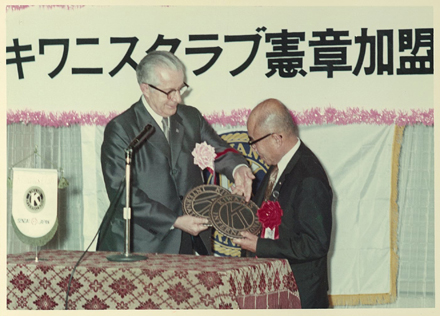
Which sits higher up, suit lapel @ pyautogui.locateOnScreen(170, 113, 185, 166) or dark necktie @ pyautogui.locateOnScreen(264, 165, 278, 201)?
suit lapel @ pyautogui.locateOnScreen(170, 113, 185, 166)

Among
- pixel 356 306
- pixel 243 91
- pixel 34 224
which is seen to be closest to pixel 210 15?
pixel 243 91

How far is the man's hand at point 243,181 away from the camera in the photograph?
4586 millimetres

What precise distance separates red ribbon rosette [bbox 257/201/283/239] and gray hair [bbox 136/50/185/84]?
120cm

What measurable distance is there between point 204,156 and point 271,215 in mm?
773

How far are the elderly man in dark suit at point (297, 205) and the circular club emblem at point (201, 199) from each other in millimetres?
298

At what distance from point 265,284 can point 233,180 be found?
4.18ft

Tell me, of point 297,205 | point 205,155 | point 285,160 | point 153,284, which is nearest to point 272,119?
point 285,160

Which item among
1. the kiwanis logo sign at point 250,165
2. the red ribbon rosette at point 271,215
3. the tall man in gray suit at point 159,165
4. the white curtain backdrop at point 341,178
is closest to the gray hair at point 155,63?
the tall man in gray suit at point 159,165

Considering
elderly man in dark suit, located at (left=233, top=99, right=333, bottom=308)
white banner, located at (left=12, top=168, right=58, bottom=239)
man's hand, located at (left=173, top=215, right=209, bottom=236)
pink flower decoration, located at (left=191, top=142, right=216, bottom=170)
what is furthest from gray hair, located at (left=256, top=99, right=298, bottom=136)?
white banner, located at (left=12, top=168, right=58, bottom=239)

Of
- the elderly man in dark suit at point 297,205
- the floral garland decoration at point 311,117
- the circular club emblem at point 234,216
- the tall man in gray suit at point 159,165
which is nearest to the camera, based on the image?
the elderly man in dark suit at point 297,205

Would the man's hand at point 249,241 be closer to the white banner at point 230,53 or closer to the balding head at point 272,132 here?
the balding head at point 272,132

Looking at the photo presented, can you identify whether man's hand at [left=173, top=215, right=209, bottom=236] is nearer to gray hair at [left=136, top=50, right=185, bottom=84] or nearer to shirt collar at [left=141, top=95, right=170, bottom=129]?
shirt collar at [left=141, top=95, right=170, bottom=129]

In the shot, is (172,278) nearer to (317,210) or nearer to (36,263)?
(36,263)

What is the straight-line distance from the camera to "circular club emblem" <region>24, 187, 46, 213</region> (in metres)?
A: 4.05
